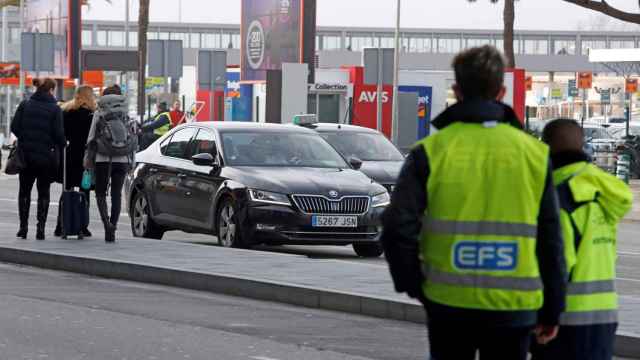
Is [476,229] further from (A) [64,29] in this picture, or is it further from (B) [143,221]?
(A) [64,29]

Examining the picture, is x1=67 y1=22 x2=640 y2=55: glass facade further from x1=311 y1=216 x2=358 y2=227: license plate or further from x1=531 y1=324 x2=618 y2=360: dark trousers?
x1=531 y1=324 x2=618 y2=360: dark trousers

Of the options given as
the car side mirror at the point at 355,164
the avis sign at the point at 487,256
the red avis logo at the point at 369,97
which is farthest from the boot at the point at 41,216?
the red avis logo at the point at 369,97

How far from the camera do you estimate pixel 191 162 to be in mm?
18484

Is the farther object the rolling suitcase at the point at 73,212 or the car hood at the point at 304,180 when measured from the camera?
the rolling suitcase at the point at 73,212

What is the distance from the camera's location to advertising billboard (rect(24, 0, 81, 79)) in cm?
4888

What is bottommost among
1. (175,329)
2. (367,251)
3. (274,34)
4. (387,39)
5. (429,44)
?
(367,251)

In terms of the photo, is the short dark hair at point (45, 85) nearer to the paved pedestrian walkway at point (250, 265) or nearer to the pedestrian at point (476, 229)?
the paved pedestrian walkway at point (250, 265)

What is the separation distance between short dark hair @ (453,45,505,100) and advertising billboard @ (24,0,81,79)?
141 ft

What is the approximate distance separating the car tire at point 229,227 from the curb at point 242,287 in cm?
225

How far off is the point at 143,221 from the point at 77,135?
1770mm

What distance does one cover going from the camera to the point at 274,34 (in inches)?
1799

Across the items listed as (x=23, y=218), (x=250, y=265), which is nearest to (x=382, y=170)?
(x=23, y=218)

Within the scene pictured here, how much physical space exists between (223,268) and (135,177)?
543 centimetres

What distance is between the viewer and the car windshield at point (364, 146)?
22.9m
